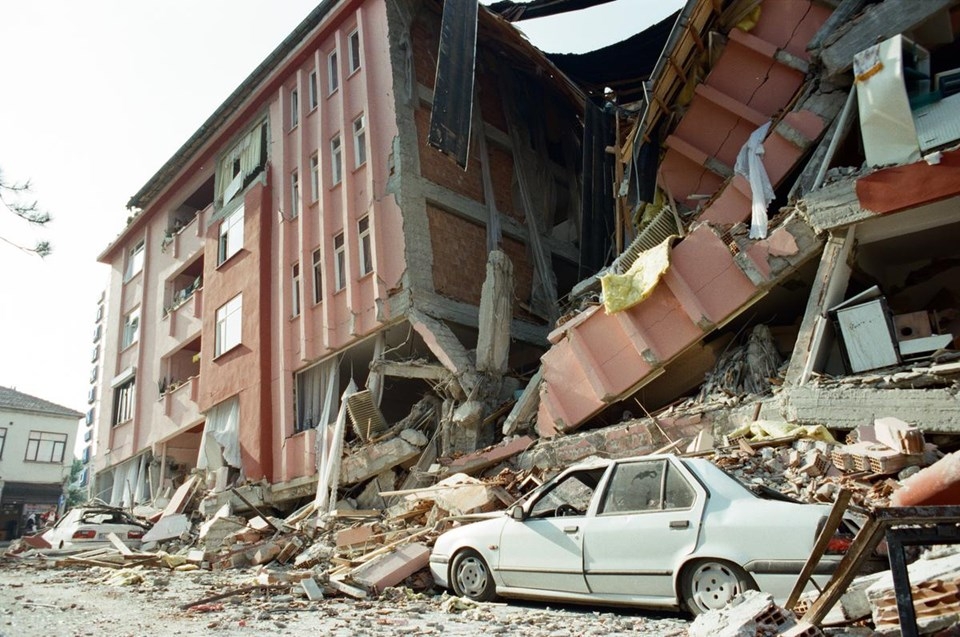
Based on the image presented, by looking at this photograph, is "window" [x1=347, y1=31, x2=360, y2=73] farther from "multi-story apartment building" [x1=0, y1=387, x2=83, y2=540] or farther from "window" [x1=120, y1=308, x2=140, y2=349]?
"multi-story apartment building" [x1=0, y1=387, x2=83, y2=540]

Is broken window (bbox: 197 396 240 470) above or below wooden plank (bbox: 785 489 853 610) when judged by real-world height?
above

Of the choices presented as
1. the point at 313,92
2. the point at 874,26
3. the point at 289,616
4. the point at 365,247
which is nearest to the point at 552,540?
the point at 289,616

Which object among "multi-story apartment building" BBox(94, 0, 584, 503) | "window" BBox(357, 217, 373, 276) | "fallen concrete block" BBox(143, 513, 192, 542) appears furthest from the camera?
"fallen concrete block" BBox(143, 513, 192, 542)

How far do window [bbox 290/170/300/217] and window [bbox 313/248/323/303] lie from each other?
1678 millimetres

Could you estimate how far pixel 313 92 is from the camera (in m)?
19.5

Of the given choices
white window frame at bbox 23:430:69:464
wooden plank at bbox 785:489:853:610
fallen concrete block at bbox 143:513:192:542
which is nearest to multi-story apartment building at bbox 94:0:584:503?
fallen concrete block at bbox 143:513:192:542

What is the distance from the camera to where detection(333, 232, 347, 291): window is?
16969 mm

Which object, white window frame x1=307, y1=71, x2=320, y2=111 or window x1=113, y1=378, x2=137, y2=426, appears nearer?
white window frame x1=307, y1=71, x2=320, y2=111

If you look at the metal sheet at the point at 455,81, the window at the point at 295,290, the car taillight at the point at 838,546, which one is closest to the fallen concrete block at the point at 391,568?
the car taillight at the point at 838,546

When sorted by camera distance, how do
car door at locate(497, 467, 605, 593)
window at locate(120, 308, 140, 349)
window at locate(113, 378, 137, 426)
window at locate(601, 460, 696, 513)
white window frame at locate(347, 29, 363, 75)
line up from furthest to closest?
window at locate(120, 308, 140, 349) < window at locate(113, 378, 137, 426) < white window frame at locate(347, 29, 363, 75) < car door at locate(497, 467, 605, 593) < window at locate(601, 460, 696, 513)

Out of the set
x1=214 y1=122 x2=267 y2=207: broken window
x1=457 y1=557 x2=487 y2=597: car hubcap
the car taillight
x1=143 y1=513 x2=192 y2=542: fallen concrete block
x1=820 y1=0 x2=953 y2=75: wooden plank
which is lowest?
the car taillight

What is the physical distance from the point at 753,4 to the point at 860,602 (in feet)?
35.9

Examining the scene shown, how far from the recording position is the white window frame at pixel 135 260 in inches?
1079

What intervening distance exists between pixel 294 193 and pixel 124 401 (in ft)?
40.9
